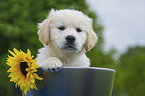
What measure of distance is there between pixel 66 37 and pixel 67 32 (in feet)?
0.29

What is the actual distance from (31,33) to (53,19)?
11.4m

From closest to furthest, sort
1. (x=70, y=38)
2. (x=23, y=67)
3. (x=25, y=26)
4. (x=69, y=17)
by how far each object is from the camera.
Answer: (x=23, y=67), (x=70, y=38), (x=69, y=17), (x=25, y=26)

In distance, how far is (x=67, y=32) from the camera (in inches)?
116

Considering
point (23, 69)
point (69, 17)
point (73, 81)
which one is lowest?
point (73, 81)

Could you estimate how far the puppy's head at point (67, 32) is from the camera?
2.92 m

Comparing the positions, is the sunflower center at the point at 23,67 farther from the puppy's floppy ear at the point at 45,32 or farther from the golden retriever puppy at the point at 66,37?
the puppy's floppy ear at the point at 45,32

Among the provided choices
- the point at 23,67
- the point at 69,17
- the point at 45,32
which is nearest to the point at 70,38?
the point at 69,17

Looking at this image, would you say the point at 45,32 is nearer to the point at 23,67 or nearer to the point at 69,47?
the point at 69,47

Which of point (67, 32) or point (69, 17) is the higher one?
point (69, 17)

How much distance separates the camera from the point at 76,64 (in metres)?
3.09

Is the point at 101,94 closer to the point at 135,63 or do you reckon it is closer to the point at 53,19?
the point at 53,19

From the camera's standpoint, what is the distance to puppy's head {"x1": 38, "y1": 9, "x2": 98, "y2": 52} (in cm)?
292

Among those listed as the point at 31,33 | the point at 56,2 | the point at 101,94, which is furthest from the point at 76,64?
the point at 56,2

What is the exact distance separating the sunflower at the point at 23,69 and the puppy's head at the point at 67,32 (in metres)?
0.84
